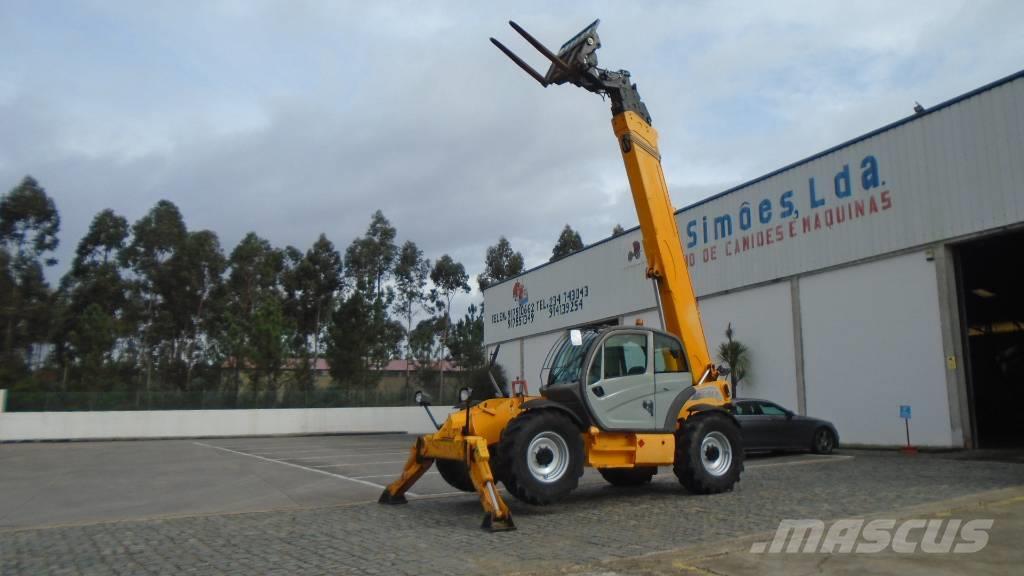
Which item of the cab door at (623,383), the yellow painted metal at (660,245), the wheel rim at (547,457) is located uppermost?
the yellow painted metal at (660,245)

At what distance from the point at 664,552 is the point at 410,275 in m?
51.9

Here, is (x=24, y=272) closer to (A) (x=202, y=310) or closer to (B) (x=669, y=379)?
(A) (x=202, y=310)

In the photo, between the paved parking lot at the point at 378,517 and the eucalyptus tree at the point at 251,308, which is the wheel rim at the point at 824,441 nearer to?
the paved parking lot at the point at 378,517

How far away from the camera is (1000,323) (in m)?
29.5

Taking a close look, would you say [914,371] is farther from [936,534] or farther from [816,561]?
[816,561]

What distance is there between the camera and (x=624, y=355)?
9.64 m

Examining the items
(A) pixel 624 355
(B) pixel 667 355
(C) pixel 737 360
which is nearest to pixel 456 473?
(A) pixel 624 355

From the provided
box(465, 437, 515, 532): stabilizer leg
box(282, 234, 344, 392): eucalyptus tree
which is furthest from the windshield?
box(282, 234, 344, 392): eucalyptus tree

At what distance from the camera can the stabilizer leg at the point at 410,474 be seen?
9.34m

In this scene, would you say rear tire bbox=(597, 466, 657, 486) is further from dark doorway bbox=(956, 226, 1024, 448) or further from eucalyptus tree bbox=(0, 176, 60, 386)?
eucalyptus tree bbox=(0, 176, 60, 386)

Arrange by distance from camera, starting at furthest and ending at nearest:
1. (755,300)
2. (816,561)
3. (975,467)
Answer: (755,300)
(975,467)
(816,561)

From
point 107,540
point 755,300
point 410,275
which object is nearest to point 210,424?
point 410,275

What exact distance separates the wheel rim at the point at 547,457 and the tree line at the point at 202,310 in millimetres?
37975

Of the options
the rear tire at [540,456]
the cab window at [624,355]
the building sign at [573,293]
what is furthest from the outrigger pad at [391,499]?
the building sign at [573,293]
